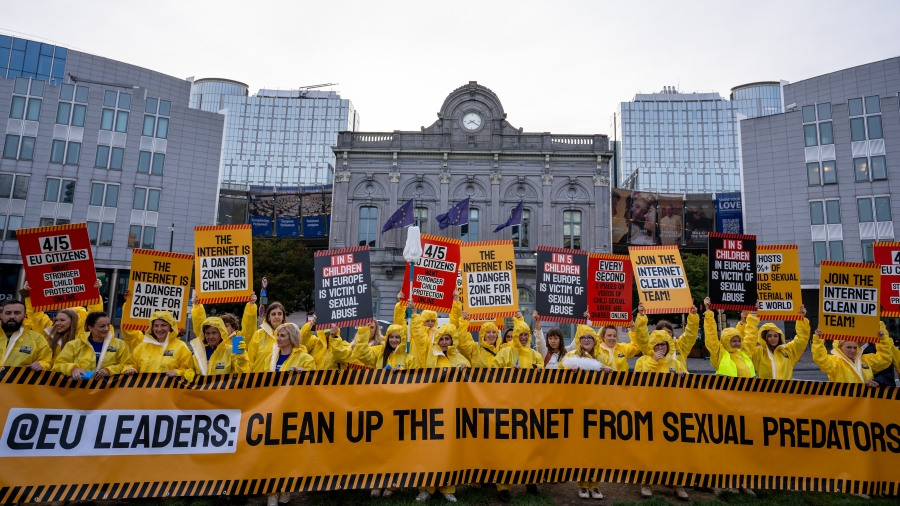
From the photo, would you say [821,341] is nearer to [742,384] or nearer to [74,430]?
[742,384]

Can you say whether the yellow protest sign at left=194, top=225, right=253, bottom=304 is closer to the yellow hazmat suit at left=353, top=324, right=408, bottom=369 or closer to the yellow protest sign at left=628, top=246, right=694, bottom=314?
the yellow hazmat suit at left=353, top=324, right=408, bottom=369

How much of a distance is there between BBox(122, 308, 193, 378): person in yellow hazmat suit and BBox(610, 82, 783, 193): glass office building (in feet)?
309

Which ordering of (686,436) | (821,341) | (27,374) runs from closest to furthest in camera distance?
1. (27,374)
2. (686,436)
3. (821,341)

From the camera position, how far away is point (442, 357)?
22.9 ft

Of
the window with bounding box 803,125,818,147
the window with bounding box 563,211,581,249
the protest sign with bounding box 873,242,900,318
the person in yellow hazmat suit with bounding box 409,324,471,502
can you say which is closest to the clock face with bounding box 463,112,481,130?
the window with bounding box 563,211,581,249

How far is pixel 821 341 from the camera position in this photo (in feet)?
23.5

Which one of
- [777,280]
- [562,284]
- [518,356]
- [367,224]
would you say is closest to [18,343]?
[518,356]

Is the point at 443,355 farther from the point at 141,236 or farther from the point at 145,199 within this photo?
the point at 145,199

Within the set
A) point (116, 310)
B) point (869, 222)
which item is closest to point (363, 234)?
point (116, 310)

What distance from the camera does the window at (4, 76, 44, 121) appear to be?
32.3 m

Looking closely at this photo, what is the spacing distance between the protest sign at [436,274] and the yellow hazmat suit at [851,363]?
551 centimetres

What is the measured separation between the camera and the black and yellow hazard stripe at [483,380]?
18.0 feet

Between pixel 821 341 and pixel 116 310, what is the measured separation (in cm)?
3642

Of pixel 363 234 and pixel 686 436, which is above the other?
pixel 363 234
